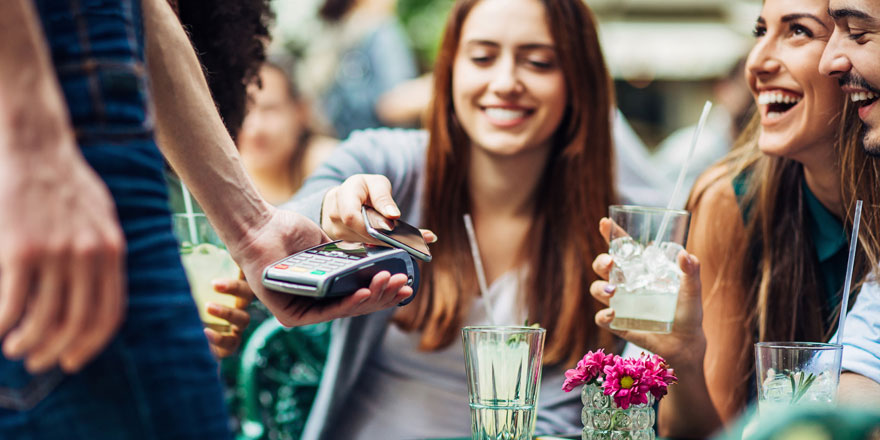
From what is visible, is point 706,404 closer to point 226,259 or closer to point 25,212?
point 226,259

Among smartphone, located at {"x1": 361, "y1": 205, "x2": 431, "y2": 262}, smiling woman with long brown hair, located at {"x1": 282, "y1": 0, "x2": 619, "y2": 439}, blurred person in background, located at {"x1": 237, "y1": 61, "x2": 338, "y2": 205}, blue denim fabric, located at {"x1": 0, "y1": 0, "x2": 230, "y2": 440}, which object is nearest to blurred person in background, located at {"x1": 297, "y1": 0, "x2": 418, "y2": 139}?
blurred person in background, located at {"x1": 237, "y1": 61, "x2": 338, "y2": 205}

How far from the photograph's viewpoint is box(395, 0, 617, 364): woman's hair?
2361mm

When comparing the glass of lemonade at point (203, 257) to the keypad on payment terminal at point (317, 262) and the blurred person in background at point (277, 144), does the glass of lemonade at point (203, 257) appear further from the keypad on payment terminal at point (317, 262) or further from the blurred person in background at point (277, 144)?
the blurred person in background at point (277, 144)

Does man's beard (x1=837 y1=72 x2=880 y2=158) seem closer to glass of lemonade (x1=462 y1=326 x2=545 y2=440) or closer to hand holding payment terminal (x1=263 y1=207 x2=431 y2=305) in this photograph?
glass of lemonade (x1=462 y1=326 x2=545 y2=440)

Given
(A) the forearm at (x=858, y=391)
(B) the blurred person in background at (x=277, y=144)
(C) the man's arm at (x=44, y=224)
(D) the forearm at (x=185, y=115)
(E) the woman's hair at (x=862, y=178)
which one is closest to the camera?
(C) the man's arm at (x=44, y=224)

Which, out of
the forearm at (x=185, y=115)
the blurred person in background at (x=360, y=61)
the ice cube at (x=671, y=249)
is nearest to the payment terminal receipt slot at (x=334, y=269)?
the forearm at (x=185, y=115)

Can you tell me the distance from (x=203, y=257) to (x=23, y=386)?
3.53 feet

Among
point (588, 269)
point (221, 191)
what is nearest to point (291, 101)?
point (588, 269)

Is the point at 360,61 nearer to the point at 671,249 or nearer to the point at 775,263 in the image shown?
the point at 775,263

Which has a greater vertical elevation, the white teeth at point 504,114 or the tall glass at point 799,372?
the white teeth at point 504,114

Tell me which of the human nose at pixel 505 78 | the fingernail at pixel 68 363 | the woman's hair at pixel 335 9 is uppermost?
the woman's hair at pixel 335 9

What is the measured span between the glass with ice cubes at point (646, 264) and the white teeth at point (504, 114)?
751 mm

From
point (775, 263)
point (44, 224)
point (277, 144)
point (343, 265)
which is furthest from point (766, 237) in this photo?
point (277, 144)

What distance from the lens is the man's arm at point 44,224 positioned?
742 millimetres
